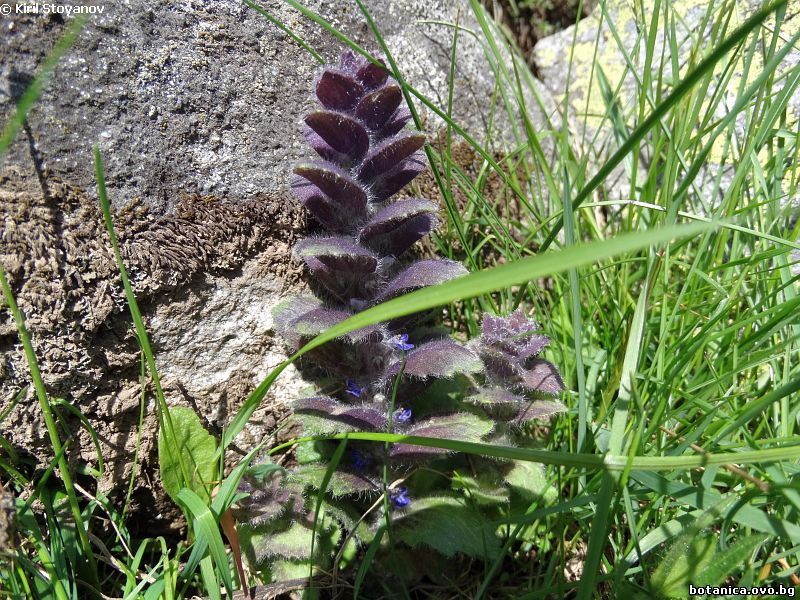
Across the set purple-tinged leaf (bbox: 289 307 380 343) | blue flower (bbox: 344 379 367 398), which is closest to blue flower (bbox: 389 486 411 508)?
blue flower (bbox: 344 379 367 398)

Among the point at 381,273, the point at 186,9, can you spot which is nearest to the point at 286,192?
Answer: the point at 381,273

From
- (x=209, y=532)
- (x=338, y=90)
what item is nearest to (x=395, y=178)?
(x=338, y=90)

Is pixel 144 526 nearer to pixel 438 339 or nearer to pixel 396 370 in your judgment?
pixel 396 370

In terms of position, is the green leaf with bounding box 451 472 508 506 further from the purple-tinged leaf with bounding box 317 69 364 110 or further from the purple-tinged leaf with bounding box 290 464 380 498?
the purple-tinged leaf with bounding box 317 69 364 110

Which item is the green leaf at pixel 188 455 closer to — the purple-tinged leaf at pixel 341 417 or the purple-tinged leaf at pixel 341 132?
the purple-tinged leaf at pixel 341 417

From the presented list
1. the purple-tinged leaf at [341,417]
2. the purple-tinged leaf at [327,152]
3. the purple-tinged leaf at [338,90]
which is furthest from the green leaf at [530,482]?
the purple-tinged leaf at [338,90]
